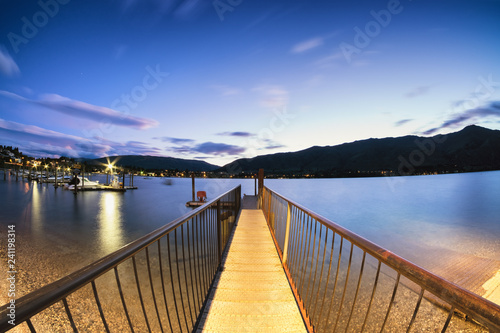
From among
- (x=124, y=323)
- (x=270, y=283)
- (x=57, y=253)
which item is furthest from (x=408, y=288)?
(x=57, y=253)

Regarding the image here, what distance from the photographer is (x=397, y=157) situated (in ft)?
383

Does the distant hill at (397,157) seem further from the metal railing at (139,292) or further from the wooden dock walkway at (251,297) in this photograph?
the wooden dock walkway at (251,297)

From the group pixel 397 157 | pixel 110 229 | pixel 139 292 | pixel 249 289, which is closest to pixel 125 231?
pixel 110 229

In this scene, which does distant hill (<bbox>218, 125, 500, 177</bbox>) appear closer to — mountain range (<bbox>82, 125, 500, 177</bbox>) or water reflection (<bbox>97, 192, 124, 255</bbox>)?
mountain range (<bbox>82, 125, 500, 177</bbox>)

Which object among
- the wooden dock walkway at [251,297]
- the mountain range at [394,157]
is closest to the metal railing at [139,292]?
the wooden dock walkway at [251,297]

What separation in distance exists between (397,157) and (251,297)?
140812 millimetres

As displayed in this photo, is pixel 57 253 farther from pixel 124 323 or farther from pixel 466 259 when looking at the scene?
pixel 466 259

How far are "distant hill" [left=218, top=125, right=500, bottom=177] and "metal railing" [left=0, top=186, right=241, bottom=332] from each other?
90.5 meters

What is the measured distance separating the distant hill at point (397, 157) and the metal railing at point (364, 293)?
297 ft

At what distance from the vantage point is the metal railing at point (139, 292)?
2.81ft

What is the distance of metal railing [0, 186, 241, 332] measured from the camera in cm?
85

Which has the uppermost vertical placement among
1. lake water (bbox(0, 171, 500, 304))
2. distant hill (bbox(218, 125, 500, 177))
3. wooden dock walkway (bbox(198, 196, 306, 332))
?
distant hill (bbox(218, 125, 500, 177))

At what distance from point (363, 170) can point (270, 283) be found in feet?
433

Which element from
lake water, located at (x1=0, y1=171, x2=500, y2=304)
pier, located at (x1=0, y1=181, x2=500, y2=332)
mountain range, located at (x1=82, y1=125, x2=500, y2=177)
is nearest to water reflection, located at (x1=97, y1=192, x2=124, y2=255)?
lake water, located at (x1=0, y1=171, x2=500, y2=304)
